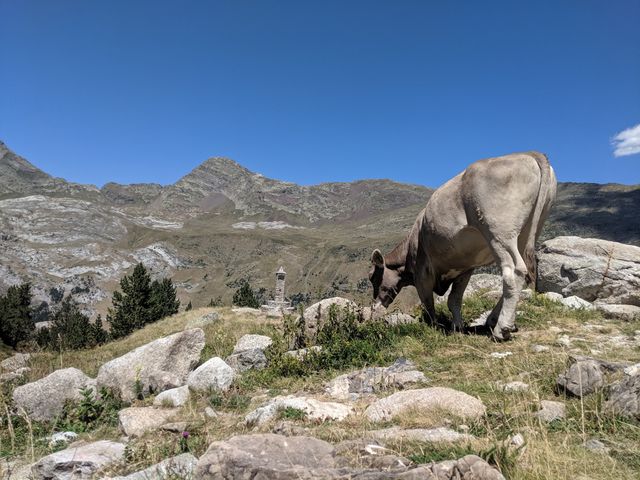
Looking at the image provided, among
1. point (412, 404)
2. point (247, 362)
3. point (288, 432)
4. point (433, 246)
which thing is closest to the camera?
point (288, 432)

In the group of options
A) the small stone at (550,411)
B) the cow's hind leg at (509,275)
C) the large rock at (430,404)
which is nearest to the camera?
the small stone at (550,411)

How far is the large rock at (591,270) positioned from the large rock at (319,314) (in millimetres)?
7776

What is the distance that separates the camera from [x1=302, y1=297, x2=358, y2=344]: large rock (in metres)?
10.8

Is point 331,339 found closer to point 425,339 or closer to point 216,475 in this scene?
point 425,339

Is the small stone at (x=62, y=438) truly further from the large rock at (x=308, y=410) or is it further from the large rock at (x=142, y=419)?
the large rock at (x=308, y=410)

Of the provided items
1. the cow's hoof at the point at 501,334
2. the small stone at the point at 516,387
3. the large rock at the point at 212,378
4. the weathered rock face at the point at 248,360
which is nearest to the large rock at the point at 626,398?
the small stone at the point at 516,387

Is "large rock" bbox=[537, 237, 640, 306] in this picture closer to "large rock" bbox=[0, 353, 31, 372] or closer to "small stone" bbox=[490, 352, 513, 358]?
"small stone" bbox=[490, 352, 513, 358]

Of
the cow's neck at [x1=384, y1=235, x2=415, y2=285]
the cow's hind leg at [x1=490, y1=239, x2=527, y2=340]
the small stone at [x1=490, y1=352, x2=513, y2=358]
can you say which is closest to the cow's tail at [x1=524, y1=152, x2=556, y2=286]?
the cow's hind leg at [x1=490, y1=239, x2=527, y2=340]

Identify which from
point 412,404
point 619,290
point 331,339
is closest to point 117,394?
point 331,339

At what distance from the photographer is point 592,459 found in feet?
11.6

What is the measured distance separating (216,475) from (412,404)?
279 cm

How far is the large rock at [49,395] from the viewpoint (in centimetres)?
744

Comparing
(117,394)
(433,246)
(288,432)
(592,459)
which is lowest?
(117,394)

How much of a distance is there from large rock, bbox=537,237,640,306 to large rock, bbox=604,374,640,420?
9961 millimetres
